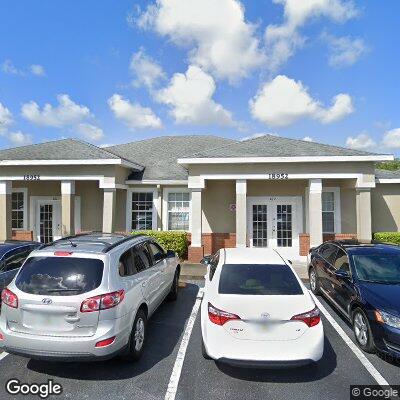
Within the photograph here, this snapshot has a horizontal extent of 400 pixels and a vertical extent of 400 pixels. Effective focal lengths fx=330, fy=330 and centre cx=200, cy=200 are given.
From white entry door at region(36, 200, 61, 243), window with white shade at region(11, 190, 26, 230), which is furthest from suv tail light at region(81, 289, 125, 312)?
window with white shade at region(11, 190, 26, 230)

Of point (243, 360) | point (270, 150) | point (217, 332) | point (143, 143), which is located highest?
point (143, 143)

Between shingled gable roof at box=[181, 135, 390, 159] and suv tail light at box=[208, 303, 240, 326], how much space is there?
28.9ft

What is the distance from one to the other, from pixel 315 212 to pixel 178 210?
5.84 meters

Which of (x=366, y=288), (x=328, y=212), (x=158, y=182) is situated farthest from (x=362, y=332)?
(x=158, y=182)

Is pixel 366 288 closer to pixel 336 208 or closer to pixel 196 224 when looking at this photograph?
pixel 196 224

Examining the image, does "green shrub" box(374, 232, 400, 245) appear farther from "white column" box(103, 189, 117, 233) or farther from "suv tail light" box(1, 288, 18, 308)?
"suv tail light" box(1, 288, 18, 308)

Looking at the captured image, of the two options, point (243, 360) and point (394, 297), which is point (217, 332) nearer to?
point (243, 360)

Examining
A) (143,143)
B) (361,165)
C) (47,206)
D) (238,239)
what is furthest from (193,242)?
(143,143)

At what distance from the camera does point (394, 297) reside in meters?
5.17

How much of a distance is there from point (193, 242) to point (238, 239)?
1.73 m

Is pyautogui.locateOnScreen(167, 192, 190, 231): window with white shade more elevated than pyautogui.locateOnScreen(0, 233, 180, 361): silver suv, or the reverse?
pyautogui.locateOnScreen(167, 192, 190, 231): window with white shade

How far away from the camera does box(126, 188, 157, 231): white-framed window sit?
48.9 feet

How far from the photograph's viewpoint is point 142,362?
492 centimetres

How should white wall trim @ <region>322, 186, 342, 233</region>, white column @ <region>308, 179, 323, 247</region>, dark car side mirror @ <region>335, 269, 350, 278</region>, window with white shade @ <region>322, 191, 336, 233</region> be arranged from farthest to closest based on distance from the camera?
window with white shade @ <region>322, 191, 336, 233</region> < white wall trim @ <region>322, 186, 342, 233</region> < white column @ <region>308, 179, 323, 247</region> < dark car side mirror @ <region>335, 269, 350, 278</region>
